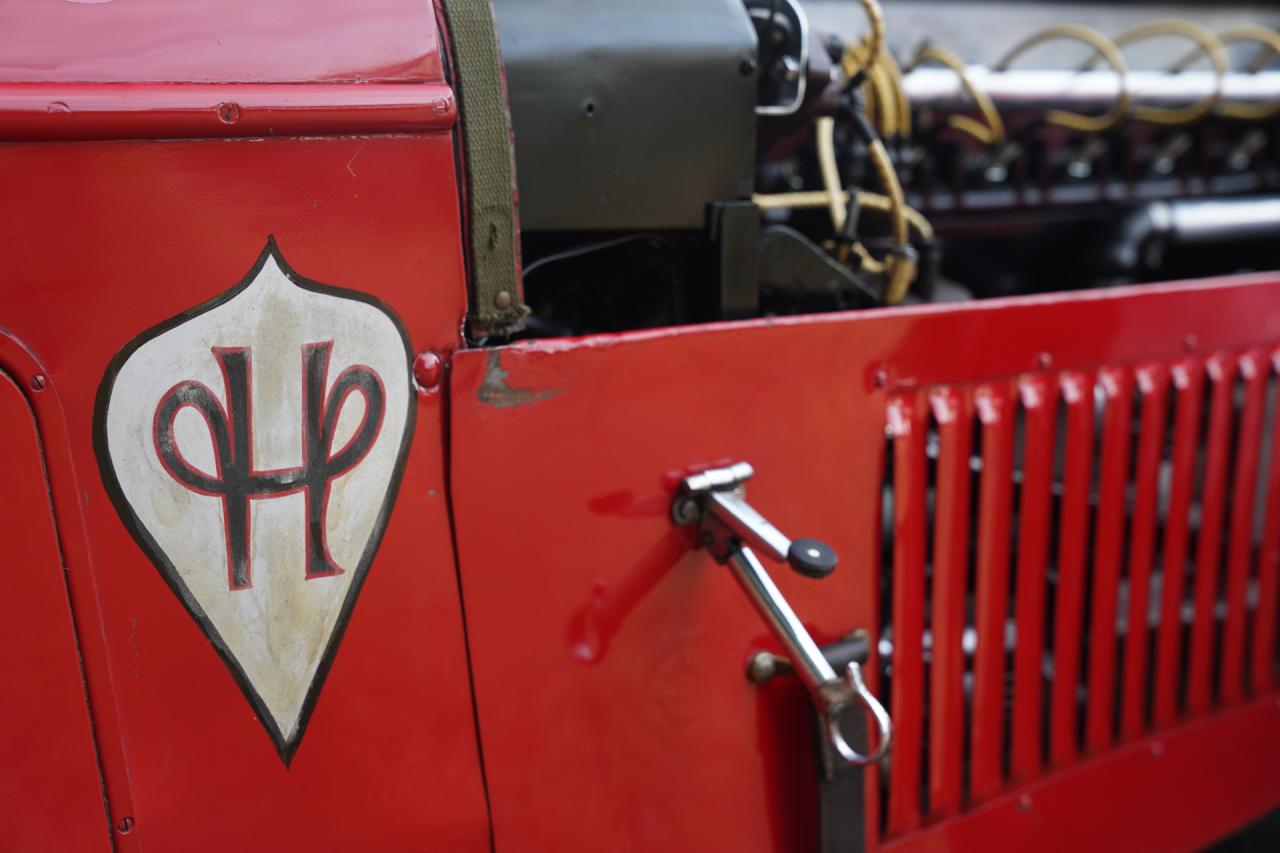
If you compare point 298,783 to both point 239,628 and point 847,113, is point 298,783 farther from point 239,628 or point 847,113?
point 847,113

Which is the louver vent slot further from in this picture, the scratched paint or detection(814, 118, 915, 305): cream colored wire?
the scratched paint

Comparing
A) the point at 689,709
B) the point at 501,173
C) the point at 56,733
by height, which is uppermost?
the point at 501,173

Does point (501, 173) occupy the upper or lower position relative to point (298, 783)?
upper

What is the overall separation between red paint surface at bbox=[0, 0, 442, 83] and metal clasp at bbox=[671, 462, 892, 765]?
15.4 inches

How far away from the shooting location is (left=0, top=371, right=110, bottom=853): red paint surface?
0.59m

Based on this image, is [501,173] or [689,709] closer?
[501,173]

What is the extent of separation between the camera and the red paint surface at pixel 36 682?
1.93ft

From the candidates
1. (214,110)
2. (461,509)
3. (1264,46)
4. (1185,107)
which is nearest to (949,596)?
(461,509)

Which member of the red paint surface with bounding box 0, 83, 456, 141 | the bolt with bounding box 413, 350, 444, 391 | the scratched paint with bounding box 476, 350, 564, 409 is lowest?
the scratched paint with bounding box 476, 350, 564, 409

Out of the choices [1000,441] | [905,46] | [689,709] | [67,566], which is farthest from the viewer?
[905,46]

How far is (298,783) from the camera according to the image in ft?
2.25

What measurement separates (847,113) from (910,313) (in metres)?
0.27

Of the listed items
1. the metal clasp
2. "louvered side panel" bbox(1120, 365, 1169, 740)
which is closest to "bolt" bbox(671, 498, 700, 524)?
the metal clasp

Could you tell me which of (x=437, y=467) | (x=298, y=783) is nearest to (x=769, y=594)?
(x=437, y=467)
